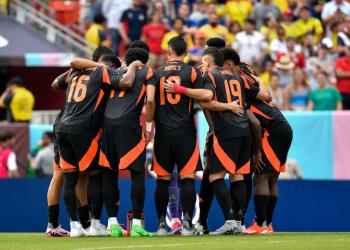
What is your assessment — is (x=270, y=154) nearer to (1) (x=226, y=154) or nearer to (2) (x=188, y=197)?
(1) (x=226, y=154)

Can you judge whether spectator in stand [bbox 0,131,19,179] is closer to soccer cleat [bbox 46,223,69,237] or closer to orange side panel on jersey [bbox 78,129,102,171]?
soccer cleat [bbox 46,223,69,237]

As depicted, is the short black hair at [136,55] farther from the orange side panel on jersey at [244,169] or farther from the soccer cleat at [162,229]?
the soccer cleat at [162,229]

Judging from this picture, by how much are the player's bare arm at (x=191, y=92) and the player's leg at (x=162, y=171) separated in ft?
2.02

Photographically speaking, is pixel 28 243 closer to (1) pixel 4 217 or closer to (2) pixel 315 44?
(1) pixel 4 217

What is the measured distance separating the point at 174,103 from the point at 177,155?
62 cm

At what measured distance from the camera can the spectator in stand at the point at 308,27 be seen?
1003 inches

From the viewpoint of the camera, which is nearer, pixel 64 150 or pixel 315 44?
pixel 64 150

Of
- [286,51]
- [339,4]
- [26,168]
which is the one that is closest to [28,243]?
[26,168]

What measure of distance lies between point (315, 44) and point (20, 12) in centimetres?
668

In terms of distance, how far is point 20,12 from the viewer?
89.9ft

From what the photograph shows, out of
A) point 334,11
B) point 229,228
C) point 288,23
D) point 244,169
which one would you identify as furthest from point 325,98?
point 229,228

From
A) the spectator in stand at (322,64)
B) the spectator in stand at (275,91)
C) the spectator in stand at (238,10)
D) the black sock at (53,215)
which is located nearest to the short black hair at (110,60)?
the black sock at (53,215)

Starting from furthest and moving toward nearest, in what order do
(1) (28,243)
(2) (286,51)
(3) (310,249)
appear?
(2) (286,51) < (1) (28,243) < (3) (310,249)

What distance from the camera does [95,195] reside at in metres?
14.7
